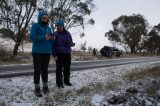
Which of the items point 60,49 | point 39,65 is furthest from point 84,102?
point 60,49

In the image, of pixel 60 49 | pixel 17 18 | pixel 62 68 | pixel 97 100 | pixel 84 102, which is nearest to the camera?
pixel 84 102

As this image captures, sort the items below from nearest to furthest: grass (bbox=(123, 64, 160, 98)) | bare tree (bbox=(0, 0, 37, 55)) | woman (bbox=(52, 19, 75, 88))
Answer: grass (bbox=(123, 64, 160, 98)) → woman (bbox=(52, 19, 75, 88)) → bare tree (bbox=(0, 0, 37, 55))

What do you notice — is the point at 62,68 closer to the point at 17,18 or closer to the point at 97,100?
the point at 97,100

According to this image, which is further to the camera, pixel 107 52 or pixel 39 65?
pixel 107 52

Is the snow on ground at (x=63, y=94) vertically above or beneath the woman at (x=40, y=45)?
beneath

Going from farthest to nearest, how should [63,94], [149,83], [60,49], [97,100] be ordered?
[149,83]
[60,49]
[63,94]
[97,100]

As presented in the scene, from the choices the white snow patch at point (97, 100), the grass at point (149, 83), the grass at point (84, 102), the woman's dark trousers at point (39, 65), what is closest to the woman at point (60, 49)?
the woman's dark trousers at point (39, 65)

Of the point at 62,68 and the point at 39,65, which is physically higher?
the point at 39,65

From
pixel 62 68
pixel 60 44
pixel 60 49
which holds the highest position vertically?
pixel 60 44

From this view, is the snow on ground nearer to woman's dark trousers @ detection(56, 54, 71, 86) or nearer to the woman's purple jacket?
woman's dark trousers @ detection(56, 54, 71, 86)

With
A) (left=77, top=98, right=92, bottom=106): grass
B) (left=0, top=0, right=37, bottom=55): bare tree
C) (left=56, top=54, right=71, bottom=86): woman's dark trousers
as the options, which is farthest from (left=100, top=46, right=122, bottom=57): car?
(left=77, top=98, right=92, bottom=106): grass

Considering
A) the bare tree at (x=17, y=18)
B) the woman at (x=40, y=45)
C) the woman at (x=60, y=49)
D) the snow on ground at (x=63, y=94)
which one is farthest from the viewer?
the bare tree at (x=17, y=18)

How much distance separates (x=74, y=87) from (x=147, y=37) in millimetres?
65971

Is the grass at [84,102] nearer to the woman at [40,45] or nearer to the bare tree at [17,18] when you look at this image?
the woman at [40,45]
